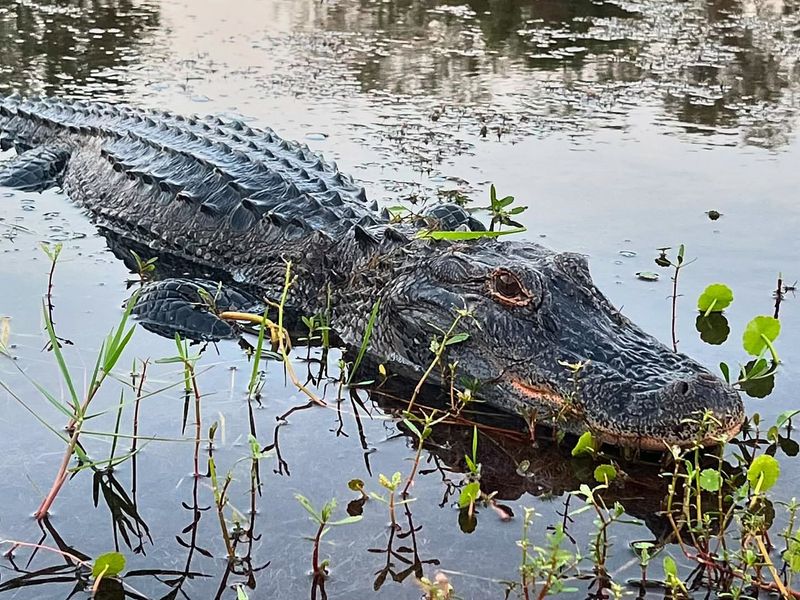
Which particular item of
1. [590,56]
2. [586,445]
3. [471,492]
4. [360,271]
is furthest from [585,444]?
[590,56]

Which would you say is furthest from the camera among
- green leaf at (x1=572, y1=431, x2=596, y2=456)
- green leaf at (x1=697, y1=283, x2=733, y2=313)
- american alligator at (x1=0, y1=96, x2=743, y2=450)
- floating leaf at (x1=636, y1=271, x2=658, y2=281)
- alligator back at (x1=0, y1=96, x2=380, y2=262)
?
alligator back at (x1=0, y1=96, x2=380, y2=262)

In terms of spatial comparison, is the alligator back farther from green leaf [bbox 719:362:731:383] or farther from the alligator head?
green leaf [bbox 719:362:731:383]

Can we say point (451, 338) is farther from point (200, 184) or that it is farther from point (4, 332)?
point (200, 184)

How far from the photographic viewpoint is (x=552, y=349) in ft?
12.0

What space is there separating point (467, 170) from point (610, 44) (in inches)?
225

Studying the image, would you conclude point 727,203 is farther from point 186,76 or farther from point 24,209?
point 186,76

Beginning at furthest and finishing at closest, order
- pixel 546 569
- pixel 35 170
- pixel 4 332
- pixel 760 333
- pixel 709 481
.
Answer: pixel 35 170
pixel 4 332
pixel 760 333
pixel 709 481
pixel 546 569

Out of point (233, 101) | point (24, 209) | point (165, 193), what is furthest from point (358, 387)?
point (233, 101)

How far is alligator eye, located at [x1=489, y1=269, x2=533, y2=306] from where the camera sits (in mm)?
3777

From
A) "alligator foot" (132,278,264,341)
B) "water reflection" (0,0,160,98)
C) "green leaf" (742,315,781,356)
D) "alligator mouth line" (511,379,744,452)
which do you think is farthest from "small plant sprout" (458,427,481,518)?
"water reflection" (0,0,160,98)

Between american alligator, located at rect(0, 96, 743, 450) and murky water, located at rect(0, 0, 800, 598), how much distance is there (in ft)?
0.76

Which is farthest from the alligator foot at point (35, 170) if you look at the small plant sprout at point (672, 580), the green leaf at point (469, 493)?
the small plant sprout at point (672, 580)

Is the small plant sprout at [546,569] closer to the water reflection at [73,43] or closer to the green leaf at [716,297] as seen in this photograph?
the green leaf at [716,297]

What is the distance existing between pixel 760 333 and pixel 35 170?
498 centimetres
